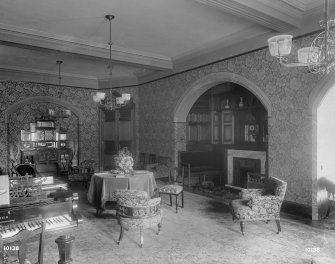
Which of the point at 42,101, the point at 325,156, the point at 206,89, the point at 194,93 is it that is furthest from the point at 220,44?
the point at 42,101

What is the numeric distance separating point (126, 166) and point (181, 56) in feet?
12.7

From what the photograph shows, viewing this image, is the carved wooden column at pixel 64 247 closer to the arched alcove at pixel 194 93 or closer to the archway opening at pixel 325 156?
the archway opening at pixel 325 156

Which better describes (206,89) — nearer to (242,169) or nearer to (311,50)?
(242,169)

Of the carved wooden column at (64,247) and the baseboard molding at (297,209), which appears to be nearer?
the carved wooden column at (64,247)

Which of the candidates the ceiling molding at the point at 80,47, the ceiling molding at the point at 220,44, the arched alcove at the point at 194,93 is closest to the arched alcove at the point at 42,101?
the ceiling molding at the point at 80,47

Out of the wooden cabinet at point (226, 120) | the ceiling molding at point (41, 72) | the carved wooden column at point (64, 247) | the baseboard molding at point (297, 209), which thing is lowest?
the baseboard molding at point (297, 209)

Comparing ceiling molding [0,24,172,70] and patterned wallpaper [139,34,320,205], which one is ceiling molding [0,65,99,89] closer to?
ceiling molding [0,24,172,70]

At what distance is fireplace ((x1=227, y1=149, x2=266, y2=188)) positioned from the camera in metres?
7.97

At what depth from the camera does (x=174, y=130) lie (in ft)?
30.1

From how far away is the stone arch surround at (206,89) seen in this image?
645cm

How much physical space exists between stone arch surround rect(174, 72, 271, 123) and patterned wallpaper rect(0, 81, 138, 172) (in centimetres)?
274

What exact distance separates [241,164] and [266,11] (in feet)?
15.5

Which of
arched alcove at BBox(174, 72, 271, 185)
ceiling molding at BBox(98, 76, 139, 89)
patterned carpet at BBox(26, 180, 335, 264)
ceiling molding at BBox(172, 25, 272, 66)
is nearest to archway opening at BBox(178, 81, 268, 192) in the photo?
arched alcove at BBox(174, 72, 271, 185)

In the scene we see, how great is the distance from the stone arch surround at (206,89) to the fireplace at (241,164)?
1825 mm
